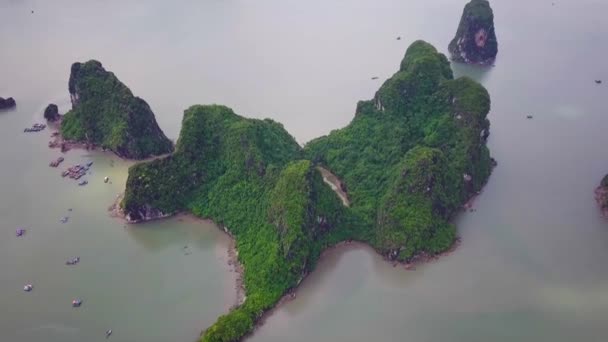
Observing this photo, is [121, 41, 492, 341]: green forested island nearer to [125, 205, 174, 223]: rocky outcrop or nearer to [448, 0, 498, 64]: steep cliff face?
[125, 205, 174, 223]: rocky outcrop

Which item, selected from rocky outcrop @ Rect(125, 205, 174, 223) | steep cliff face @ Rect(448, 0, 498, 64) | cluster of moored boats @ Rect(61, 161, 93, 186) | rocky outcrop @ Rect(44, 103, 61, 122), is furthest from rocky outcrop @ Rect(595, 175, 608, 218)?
rocky outcrop @ Rect(44, 103, 61, 122)

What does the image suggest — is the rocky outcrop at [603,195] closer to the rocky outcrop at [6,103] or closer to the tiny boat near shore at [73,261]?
the tiny boat near shore at [73,261]

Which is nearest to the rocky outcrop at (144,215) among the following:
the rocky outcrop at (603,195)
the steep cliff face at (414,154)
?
the steep cliff face at (414,154)

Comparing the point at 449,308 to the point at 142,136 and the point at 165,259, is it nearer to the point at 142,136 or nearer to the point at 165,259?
the point at 165,259

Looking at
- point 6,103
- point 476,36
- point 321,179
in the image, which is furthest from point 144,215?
point 476,36

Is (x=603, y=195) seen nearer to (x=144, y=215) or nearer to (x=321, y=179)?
(x=321, y=179)

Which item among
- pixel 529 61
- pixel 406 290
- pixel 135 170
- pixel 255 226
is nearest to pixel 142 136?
pixel 135 170
